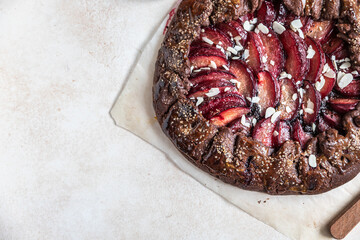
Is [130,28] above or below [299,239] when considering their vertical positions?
above

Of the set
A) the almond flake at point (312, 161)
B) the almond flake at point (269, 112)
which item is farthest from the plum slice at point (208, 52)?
the almond flake at point (312, 161)

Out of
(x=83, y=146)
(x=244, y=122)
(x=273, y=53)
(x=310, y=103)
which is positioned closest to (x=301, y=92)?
(x=310, y=103)

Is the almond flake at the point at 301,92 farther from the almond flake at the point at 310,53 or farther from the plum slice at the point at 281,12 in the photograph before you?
the plum slice at the point at 281,12

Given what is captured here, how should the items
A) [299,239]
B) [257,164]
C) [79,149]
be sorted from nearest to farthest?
1. [257,164]
2. [299,239]
3. [79,149]

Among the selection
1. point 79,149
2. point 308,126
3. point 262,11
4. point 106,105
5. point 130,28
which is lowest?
point 79,149

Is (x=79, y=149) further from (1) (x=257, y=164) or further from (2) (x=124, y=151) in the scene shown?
(1) (x=257, y=164)

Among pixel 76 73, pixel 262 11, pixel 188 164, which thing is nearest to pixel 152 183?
pixel 188 164

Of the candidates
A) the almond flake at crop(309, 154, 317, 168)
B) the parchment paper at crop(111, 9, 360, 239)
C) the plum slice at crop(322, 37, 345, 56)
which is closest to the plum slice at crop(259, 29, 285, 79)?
the plum slice at crop(322, 37, 345, 56)
